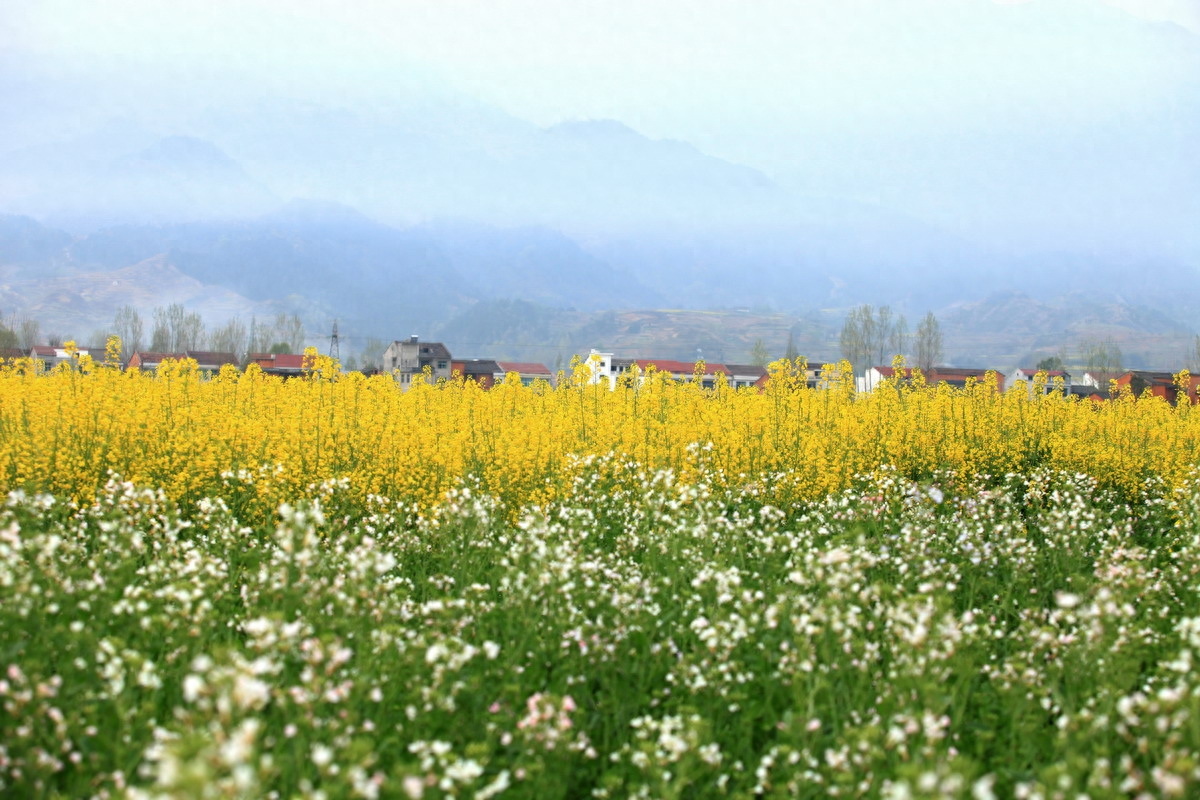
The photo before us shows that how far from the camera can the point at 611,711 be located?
190 inches

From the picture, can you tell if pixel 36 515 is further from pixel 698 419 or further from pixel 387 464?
pixel 698 419

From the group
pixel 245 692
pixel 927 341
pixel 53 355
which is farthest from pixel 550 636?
pixel 927 341

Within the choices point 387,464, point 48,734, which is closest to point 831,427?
point 387,464

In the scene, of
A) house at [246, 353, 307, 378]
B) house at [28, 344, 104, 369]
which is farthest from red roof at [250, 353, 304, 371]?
house at [28, 344, 104, 369]

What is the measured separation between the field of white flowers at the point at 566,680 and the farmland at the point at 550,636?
26 mm

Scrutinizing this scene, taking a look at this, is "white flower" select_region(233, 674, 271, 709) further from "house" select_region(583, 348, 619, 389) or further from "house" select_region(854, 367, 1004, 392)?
"house" select_region(854, 367, 1004, 392)

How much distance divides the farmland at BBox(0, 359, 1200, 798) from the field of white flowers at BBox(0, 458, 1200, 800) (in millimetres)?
26

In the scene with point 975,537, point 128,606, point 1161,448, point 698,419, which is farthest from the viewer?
point 1161,448

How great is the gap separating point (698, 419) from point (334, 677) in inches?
354

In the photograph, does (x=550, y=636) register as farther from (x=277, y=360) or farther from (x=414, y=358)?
(x=277, y=360)

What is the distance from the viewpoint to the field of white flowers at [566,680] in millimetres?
3369

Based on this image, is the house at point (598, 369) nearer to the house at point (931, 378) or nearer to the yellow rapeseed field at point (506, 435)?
the yellow rapeseed field at point (506, 435)

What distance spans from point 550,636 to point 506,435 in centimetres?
600

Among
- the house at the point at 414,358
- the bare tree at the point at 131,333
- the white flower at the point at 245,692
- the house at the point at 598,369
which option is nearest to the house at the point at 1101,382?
the house at the point at 598,369
